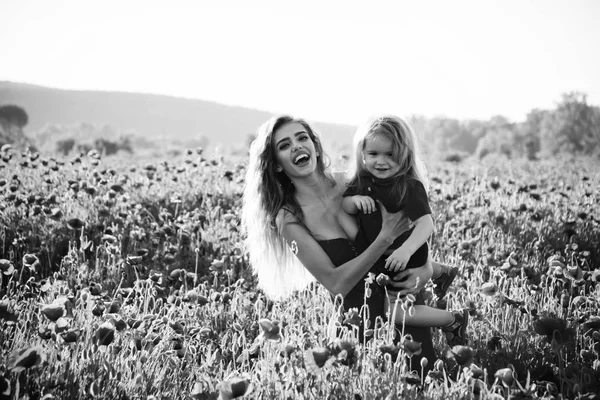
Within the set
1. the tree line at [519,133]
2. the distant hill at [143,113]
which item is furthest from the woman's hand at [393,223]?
the distant hill at [143,113]

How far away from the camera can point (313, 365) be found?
6.05 feet

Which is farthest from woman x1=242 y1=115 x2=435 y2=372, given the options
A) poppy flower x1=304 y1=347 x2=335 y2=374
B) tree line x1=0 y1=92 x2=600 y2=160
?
tree line x1=0 y1=92 x2=600 y2=160

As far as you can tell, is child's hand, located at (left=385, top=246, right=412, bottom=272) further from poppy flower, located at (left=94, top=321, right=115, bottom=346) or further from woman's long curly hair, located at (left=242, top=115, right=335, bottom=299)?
poppy flower, located at (left=94, top=321, right=115, bottom=346)

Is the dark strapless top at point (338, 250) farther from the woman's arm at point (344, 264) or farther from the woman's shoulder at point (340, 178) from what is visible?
the woman's shoulder at point (340, 178)

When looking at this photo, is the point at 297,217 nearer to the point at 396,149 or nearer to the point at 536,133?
the point at 396,149

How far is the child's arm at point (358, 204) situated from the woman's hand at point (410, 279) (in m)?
0.43

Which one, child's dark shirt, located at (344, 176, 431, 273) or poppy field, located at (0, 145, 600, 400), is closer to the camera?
poppy field, located at (0, 145, 600, 400)

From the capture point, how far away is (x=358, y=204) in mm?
3035

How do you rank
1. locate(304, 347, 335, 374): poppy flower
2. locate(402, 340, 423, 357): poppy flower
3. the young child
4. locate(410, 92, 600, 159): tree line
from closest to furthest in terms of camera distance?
locate(304, 347, 335, 374): poppy flower
locate(402, 340, 423, 357): poppy flower
the young child
locate(410, 92, 600, 159): tree line

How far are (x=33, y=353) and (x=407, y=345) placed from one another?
3.93 feet

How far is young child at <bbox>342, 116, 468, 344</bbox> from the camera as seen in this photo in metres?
2.80

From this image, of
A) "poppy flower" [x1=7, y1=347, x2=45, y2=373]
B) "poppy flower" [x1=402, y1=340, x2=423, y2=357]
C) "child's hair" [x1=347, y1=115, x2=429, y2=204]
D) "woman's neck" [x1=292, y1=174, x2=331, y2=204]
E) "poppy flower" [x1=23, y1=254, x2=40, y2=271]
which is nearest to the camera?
"poppy flower" [x1=7, y1=347, x2=45, y2=373]

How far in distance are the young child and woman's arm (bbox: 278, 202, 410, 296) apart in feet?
0.26

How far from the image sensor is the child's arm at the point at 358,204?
3027 mm
